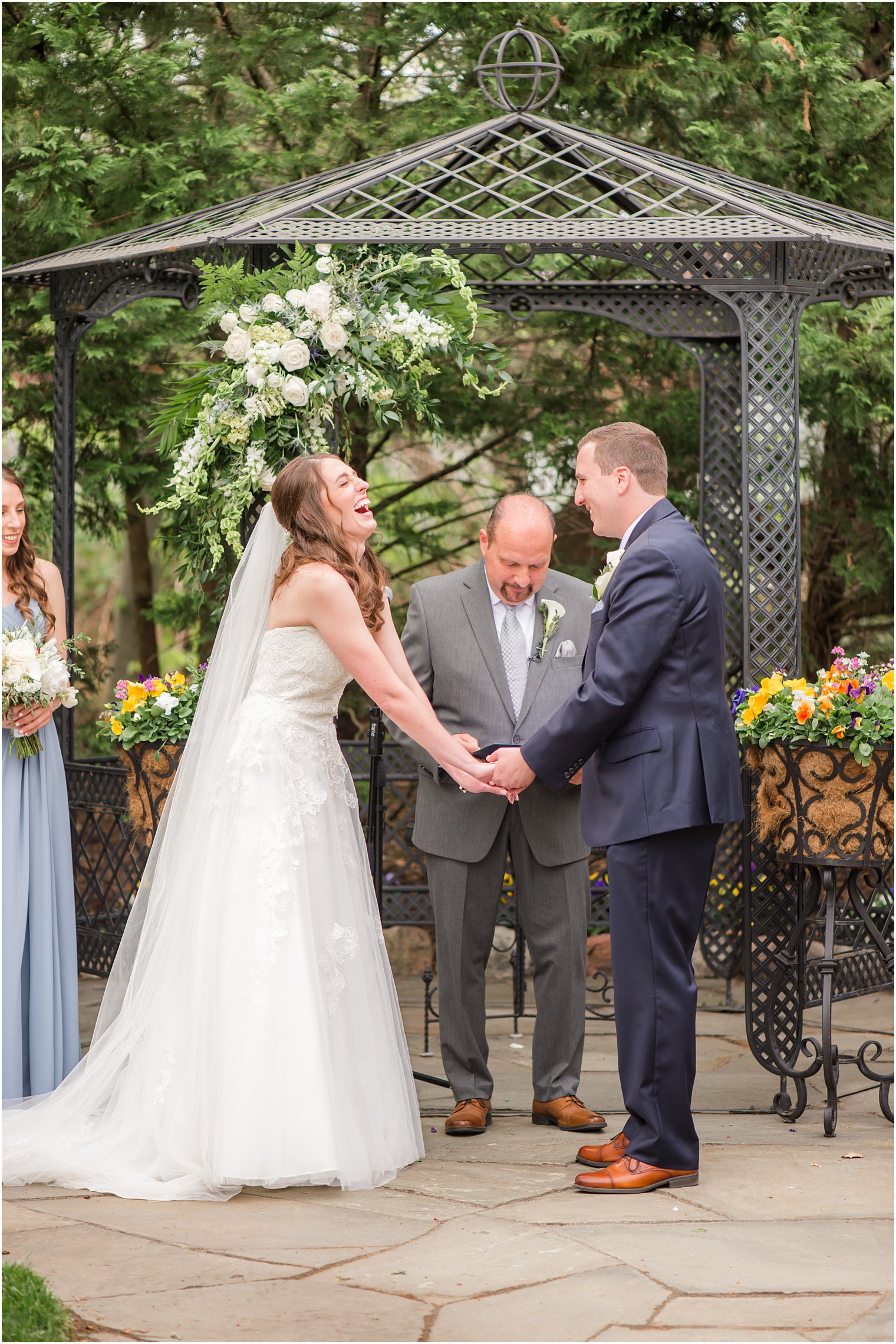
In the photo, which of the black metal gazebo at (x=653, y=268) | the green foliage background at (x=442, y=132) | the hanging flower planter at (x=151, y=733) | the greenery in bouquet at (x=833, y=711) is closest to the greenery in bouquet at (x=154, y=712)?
the hanging flower planter at (x=151, y=733)

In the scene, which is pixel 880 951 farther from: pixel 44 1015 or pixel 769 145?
pixel 769 145

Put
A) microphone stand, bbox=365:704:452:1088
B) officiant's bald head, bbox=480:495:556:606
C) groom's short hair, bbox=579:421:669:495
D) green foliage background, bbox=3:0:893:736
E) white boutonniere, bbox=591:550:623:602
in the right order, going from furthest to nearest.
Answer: green foliage background, bbox=3:0:893:736, microphone stand, bbox=365:704:452:1088, officiant's bald head, bbox=480:495:556:606, white boutonniere, bbox=591:550:623:602, groom's short hair, bbox=579:421:669:495

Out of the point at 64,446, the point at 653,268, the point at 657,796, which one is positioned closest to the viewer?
the point at 657,796

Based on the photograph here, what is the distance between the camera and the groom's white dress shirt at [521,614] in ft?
16.3

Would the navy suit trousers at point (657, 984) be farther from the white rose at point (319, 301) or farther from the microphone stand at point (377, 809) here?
the white rose at point (319, 301)

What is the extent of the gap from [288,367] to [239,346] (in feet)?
0.59

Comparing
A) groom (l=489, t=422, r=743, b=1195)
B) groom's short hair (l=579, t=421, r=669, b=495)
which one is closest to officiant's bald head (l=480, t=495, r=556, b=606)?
groom's short hair (l=579, t=421, r=669, b=495)

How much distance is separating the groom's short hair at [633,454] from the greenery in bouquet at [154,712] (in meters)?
1.84

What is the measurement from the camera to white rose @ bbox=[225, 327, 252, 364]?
4.80 m

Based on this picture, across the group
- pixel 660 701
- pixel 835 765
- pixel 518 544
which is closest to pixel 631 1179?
pixel 660 701

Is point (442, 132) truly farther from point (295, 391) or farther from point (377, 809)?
point (377, 809)

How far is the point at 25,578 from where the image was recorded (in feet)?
17.0

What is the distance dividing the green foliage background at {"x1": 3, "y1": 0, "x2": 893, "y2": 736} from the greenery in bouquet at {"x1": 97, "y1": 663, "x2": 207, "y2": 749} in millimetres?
2911

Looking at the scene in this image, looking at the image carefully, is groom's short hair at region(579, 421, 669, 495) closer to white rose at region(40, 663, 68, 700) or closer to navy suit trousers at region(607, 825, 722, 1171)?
navy suit trousers at region(607, 825, 722, 1171)
